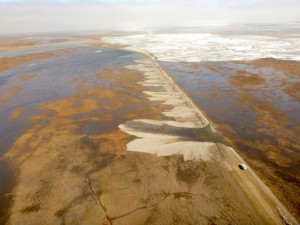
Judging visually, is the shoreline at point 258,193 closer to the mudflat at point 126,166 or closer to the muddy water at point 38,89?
the mudflat at point 126,166

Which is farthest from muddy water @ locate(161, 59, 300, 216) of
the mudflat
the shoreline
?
the mudflat

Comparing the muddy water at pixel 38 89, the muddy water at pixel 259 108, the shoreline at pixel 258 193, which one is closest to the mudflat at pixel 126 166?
the shoreline at pixel 258 193

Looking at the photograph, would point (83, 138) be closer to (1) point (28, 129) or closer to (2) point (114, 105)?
(1) point (28, 129)

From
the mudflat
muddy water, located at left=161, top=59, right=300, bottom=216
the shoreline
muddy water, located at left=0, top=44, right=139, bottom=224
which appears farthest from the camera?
muddy water, located at left=0, top=44, right=139, bottom=224

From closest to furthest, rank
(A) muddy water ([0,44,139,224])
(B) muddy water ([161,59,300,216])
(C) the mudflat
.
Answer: (C) the mudflat → (B) muddy water ([161,59,300,216]) → (A) muddy water ([0,44,139,224])

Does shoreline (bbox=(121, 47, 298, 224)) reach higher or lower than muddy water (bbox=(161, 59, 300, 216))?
higher

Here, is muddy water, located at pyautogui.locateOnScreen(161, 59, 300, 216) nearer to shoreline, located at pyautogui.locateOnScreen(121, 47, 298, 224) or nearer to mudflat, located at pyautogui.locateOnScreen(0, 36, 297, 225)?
shoreline, located at pyautogui.locateOnScreen(121, 47, 298, 224)

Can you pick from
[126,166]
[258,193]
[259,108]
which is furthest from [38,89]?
[258,193]
